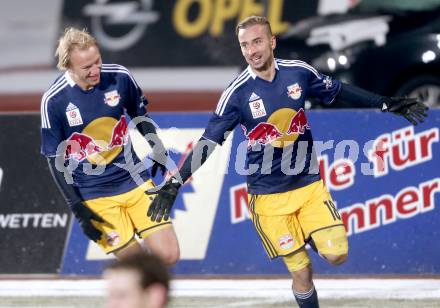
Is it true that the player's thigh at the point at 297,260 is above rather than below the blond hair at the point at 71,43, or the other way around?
below

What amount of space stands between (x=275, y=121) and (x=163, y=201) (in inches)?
39.4

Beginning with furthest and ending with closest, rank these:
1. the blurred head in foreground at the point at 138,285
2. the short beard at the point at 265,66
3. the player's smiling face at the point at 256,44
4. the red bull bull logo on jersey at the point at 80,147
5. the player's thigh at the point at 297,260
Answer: the red bull bull logo on jersey at the point at 80,147 → the player's thigh at the point at 297,260 → the short beard at the point at 265,66 → the player's smiling face at the point at 256,44 → the blurred head in foreground at the point at 138,285

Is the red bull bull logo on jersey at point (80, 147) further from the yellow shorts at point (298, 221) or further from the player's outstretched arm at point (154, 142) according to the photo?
the yellow shorts at point (298, 221)

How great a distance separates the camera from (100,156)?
32.4 ft

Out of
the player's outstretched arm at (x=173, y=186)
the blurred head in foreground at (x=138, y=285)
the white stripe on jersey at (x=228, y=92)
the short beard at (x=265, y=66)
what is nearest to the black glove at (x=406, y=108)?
the short beard at (x=265, y=66)

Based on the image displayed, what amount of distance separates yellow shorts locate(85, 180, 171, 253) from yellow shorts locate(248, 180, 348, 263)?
739 mm

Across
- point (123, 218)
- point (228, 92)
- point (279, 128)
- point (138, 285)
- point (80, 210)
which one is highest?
point (138, 285)

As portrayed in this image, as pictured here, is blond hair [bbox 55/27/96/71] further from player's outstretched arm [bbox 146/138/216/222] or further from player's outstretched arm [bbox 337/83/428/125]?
player's outstretched arm [bbox 337/83/428/125]

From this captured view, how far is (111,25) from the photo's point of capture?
22.3m

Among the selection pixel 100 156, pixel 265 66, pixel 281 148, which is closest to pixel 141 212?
pixel 100 156

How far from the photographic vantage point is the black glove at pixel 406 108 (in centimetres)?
983

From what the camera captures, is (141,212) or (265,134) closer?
(265,134)

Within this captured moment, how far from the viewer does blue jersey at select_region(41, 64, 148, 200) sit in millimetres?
9727

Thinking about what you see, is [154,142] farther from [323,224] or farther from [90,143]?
[323,224]
